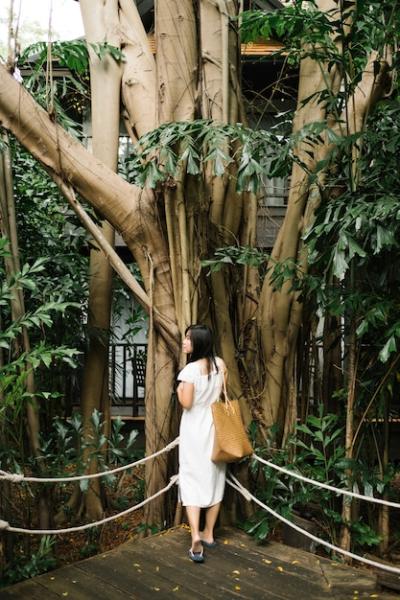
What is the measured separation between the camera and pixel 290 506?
12.7 feet

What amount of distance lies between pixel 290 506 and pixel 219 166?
87.4 inches

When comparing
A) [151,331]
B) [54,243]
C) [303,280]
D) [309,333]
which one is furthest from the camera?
[54,243]

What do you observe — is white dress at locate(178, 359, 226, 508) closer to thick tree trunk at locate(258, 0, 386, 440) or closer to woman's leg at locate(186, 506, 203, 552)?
woman's leg at locate(186, 506, 203, 552)

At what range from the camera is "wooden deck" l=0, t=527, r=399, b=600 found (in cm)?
310

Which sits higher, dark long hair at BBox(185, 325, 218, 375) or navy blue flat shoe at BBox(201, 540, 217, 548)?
dark long hair at BBox(185, 325, 218, 375)

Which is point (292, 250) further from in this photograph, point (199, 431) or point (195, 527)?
point (195, 527)

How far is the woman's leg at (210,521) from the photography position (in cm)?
369

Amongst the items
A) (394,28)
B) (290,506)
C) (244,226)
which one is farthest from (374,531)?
(394,28)

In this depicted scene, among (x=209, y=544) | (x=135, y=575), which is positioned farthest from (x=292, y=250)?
(x=135, y=575)

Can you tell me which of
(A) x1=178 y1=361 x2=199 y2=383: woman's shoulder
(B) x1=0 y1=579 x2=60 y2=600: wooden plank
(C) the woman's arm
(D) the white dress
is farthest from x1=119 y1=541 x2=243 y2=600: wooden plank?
(A) x1=178 y1=361 x2=199 y2=383: woman's shoulder

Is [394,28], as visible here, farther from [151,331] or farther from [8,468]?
[8,468]

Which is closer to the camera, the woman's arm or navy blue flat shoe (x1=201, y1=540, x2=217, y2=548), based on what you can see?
the woman's arm

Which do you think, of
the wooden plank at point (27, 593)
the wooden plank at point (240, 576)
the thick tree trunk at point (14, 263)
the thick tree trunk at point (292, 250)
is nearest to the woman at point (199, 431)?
the wooden plank at point (240, 576)

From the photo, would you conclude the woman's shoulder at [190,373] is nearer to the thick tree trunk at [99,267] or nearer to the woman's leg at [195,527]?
the woman's leg at [195,527]
